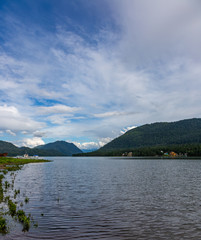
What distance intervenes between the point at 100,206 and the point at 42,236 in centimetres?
1136

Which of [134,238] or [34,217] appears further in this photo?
[34,217]

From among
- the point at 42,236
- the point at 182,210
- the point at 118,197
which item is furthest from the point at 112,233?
the point at 118,197

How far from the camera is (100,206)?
87.9 feet

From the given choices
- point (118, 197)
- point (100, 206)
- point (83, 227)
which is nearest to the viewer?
point (83, 227)

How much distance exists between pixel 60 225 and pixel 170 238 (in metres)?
10.2

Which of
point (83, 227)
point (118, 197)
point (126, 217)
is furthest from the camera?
point (118, 197)

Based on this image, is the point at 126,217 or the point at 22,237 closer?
the point at 22,237

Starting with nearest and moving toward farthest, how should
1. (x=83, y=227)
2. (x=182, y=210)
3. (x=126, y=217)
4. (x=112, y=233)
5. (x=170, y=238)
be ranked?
(x=170, y=238), (x=112, y=233), (x=83, y=227), (x=126, y=217), (x=182, y=210)

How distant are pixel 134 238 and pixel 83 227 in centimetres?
513

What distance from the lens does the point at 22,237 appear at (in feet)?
53.1

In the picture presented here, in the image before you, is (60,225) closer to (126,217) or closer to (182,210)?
(126,217)

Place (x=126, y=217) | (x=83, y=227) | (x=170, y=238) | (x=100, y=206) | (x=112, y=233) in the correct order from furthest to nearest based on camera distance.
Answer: (x=100, y=206) → (x=126, y=217) → (x=83, y=227) → (x=112, y=233) → (x=170, y=238)

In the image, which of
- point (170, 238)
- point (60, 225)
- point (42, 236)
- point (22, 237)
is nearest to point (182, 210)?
point (170, 238)

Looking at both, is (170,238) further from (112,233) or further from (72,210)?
(72,210)
